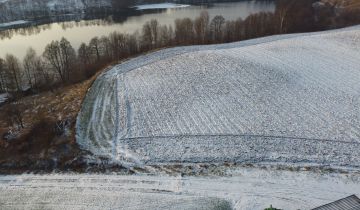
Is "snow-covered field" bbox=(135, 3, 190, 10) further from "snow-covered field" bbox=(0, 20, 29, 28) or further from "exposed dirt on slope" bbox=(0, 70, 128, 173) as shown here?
"exposed dirt on slope" bbox=(0, 70, 128, 173)

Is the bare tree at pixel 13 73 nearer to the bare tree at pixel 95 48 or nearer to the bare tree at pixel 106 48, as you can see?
the bare tree at pixel 95 48

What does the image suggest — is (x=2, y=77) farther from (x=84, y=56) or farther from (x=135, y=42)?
(x=135, y=42)

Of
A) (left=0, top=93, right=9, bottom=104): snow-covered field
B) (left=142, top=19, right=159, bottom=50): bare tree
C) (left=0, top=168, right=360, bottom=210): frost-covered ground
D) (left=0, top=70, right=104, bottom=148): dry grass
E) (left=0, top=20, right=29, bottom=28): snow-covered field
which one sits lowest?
(left=0, top=168, right=360, bottom=210): frost-covered ground

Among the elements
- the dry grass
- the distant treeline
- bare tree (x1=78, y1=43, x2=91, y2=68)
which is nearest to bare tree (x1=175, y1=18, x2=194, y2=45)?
the distant treeline

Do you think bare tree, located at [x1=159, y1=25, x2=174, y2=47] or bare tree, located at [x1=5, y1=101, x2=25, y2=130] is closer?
bare tree, located at [x1=5, y1=101, x2=25, y2=130]

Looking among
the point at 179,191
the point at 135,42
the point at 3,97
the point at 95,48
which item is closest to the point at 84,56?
the point at 95,48

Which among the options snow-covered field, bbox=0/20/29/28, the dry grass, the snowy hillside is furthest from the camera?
snow-covered field, bbox=0/20/29/28

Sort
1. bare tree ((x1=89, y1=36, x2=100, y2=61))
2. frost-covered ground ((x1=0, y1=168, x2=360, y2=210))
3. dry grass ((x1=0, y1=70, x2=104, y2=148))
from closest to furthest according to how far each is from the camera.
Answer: frost-covered ground ((x1=0, y1=168, x2=360, y2=210))
dry grass ((x1=0, y1=70, x2=104, y2=148))
bare tree ((x1=89, y1=36, x2=100, y2=61))
